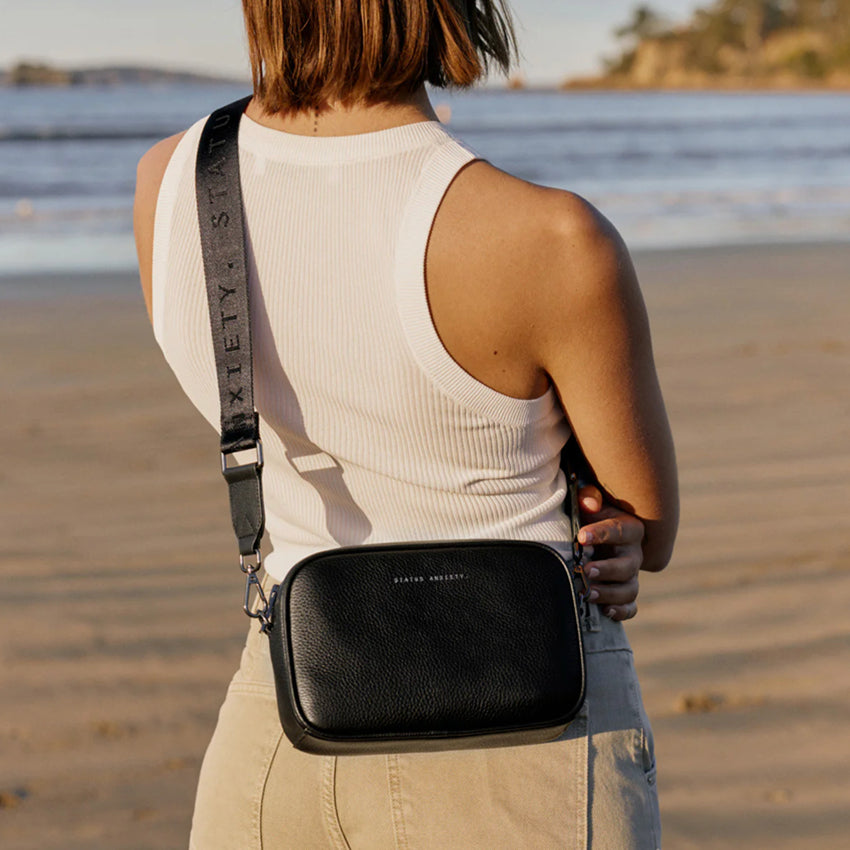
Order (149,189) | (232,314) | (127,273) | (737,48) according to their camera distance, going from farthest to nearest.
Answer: (737,48)
(127,273)
(149,189)
(232,314)

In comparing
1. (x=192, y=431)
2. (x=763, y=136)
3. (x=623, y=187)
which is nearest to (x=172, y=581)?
(x=192, y=431)

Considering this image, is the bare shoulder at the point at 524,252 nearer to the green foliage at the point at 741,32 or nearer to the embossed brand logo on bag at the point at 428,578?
the embossed brand logo on bag at the point at 428,578

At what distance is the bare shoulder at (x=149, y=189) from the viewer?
121cm

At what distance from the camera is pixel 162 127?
912 inches

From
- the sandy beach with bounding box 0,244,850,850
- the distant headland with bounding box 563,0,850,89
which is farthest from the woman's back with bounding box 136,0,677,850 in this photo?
the distant headland with bounding box 563,0,850,89

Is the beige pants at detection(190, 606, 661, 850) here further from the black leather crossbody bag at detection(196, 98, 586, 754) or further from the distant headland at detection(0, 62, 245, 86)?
the distant headland at detection(0, 62, 245, 86)

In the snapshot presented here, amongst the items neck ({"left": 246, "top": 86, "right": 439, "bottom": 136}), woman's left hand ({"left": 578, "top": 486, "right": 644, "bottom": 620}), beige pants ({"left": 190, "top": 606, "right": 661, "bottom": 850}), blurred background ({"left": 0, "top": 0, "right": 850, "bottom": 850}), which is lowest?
blurred background ({"left": 0, "top": 0, "right": 850, "bottom": 850})

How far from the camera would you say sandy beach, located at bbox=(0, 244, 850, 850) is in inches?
112

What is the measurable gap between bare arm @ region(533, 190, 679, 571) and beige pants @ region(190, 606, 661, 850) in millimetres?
149

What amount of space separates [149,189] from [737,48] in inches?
3824

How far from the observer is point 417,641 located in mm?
1059

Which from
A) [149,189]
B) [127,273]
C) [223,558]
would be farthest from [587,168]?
[149,189]

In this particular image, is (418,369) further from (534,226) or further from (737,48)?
(737,48)

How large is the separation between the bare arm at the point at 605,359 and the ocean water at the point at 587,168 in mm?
3712
